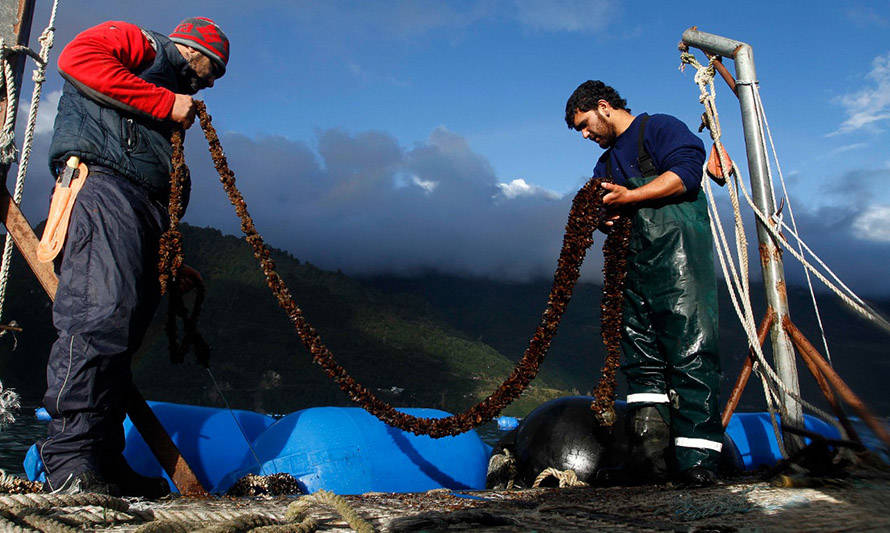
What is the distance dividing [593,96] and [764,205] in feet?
5.99

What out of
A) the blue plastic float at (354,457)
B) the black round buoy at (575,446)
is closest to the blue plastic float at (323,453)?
the blue plastic float at (354,457)

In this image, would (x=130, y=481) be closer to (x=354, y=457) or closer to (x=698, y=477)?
(x=354, y=457)

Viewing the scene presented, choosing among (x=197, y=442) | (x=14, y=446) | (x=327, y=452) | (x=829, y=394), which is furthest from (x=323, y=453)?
(x=14, y=446)

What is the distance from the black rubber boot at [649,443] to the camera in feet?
12.3

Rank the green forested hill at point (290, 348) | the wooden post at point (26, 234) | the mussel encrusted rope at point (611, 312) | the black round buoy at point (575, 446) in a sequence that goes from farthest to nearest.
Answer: the green forested hill at point (290, 348), the black round buoy at point (575, 446), the mussel encrusted rope at point (611, 312), the wooden post at point (26, 234)

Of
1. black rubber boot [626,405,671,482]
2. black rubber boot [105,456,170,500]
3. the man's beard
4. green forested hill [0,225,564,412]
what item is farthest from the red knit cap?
green forested hill [0,225,564,412]

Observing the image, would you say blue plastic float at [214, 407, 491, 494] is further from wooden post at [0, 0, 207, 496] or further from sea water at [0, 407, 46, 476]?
sea water at [0, 407, 46, 476]

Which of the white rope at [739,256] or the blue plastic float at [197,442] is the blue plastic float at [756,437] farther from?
the blue plastic float at [197,442]

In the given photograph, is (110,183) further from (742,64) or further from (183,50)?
(742,64)

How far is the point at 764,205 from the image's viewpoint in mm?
4863

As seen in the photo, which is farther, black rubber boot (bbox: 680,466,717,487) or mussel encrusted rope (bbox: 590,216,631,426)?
mussel encrusted rope (bbox: 590,216,631,426)

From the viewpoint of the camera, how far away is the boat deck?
6.87 feet

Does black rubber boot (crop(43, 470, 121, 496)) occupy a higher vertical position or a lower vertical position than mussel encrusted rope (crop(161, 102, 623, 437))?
A: lower

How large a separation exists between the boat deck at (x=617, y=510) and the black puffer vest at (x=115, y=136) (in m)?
1.76
